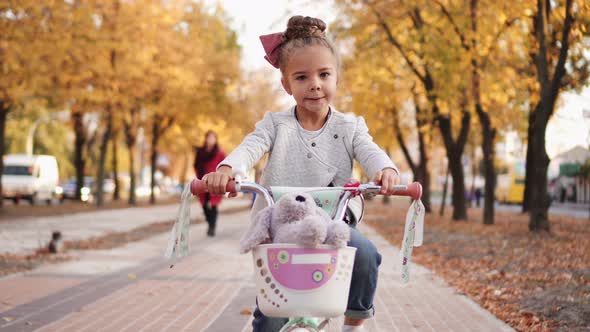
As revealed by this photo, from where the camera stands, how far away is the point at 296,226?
264 cm

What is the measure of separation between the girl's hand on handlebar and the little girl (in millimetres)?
68

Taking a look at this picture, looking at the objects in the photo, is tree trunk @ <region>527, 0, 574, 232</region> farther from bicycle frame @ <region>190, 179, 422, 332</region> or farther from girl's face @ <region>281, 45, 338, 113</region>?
bicycle frame @ <region>190, 179, 422, 332</region>

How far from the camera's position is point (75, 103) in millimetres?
28641

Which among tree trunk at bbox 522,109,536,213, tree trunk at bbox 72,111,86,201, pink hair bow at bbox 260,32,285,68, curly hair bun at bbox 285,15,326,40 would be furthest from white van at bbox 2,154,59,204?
curly hair bun at bbox 285,15,326,40

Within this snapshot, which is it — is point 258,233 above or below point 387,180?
below

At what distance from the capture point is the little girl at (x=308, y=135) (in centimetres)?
328

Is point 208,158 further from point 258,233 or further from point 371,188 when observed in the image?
point 258,233

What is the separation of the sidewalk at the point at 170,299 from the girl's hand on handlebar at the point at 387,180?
3018mm

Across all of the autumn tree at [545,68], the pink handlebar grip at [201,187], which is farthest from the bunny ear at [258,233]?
the autumn tree at [545,68]

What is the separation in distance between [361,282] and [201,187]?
0.77 metres

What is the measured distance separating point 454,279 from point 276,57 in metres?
6.16

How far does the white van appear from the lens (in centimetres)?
3638

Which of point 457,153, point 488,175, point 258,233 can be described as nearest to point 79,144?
point 457,153

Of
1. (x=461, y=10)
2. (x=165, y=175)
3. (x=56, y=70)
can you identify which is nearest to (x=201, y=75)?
(x=56, y=70)
